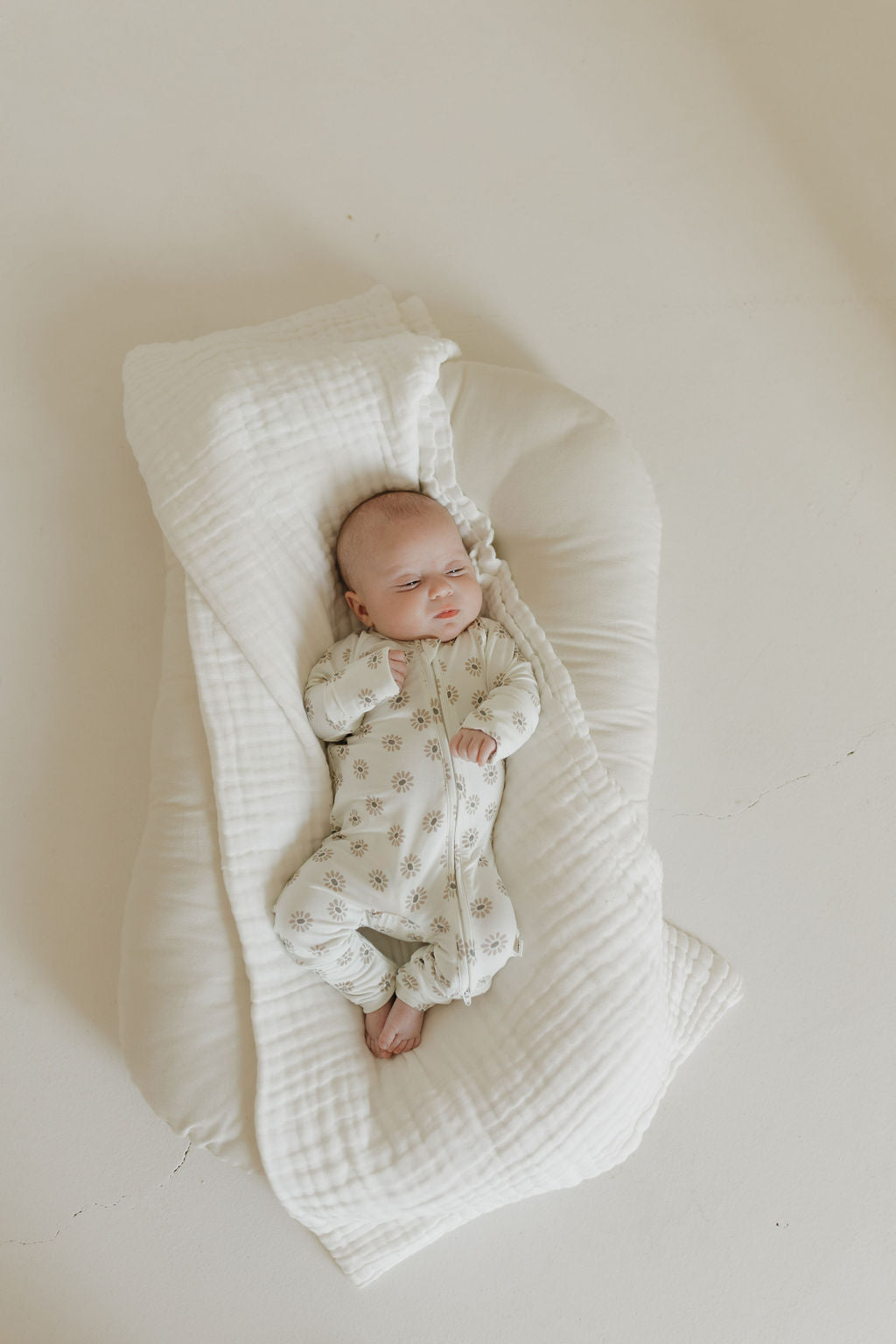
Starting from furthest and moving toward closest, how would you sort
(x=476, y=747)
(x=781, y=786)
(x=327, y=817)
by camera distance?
(x=781, y=786) < (x=327, y=817) < (x=476, y=747)

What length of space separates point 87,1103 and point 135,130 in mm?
1471

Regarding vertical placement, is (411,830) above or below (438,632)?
below

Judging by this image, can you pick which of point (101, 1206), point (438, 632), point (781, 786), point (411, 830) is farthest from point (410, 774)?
point (101, 1206)

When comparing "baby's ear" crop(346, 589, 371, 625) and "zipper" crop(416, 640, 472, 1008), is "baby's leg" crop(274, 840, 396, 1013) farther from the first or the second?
"baby's ear" crop(346, 589, 371, 625)

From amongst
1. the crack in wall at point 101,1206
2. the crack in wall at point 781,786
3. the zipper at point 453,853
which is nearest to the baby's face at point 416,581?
the zipper at point 453,853

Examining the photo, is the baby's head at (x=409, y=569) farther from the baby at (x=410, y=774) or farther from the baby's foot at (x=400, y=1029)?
the baby's foot at (x=400, y=1029)

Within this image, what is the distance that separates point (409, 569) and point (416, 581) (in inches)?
0.8

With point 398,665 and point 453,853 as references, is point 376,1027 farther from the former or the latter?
point 398,665

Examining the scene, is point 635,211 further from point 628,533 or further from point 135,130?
point 135,130

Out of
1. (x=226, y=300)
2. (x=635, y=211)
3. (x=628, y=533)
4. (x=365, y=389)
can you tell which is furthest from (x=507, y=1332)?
(x=635, y=211)

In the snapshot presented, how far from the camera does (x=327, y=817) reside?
4.31ft

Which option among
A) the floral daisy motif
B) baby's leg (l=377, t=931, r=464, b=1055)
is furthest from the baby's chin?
baby's leg (l=377, t=931, r=464, b=1055)

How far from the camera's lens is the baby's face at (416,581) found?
4.19ft

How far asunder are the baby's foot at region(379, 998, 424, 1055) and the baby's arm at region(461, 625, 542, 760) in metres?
0.36
